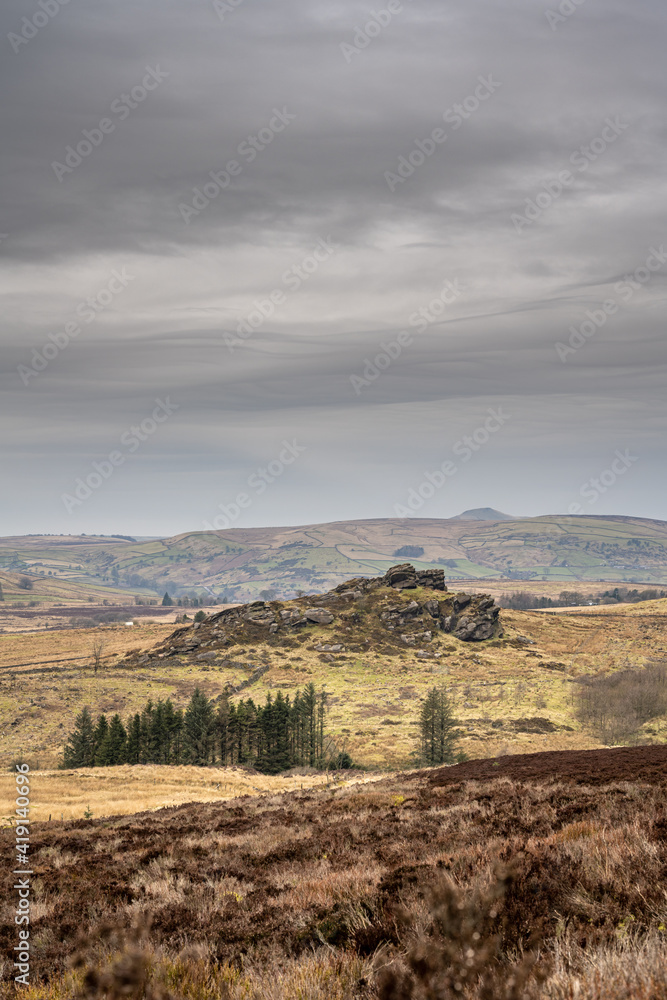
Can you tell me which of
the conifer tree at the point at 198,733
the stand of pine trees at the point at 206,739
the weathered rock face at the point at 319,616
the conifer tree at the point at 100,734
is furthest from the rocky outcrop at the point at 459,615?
the conifer tree at the point at 100,734

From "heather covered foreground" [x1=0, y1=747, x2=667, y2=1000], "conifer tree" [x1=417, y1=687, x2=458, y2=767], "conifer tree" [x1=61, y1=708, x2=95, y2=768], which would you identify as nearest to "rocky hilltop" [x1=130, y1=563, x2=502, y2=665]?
"conifer tree" [x1=417, y1=687, x2=458, y2=767]

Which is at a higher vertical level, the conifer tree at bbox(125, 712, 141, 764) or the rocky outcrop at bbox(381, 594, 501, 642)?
the rocky outcrop at bbox(381, 594, 501, 642)

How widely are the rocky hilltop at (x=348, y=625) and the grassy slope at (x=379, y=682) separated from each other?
13.2 ft

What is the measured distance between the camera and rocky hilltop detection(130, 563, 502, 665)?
16175cm

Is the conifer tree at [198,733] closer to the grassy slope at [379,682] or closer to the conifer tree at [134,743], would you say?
the conifer tree at [134,743]

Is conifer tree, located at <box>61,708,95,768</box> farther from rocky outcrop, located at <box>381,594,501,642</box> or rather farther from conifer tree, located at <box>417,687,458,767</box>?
rocky outcrop, located at <box>381,594,501,642</box>

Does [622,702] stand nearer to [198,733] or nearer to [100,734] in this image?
[198,733]

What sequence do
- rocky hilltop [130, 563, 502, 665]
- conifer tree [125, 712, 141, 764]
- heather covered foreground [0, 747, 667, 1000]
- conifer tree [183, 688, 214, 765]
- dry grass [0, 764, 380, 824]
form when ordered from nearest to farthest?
heather covered foreground [0, 747, 667, 1000]
dry grass [0, 764, 380, 824]
conifer tree [125, 712, 141, 764]
conifer tree [183, 688, 214, 765]
rocky hilltop [130, 563, 502, 665]

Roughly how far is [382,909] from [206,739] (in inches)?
3206

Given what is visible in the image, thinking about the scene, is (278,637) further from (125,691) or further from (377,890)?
(377,890)

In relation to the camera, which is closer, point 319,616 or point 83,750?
point 83,750

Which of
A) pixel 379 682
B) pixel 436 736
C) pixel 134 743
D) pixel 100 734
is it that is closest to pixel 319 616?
pixel 379 682

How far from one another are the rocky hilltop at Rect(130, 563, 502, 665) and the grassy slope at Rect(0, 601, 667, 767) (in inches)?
159

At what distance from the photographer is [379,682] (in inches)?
5177
